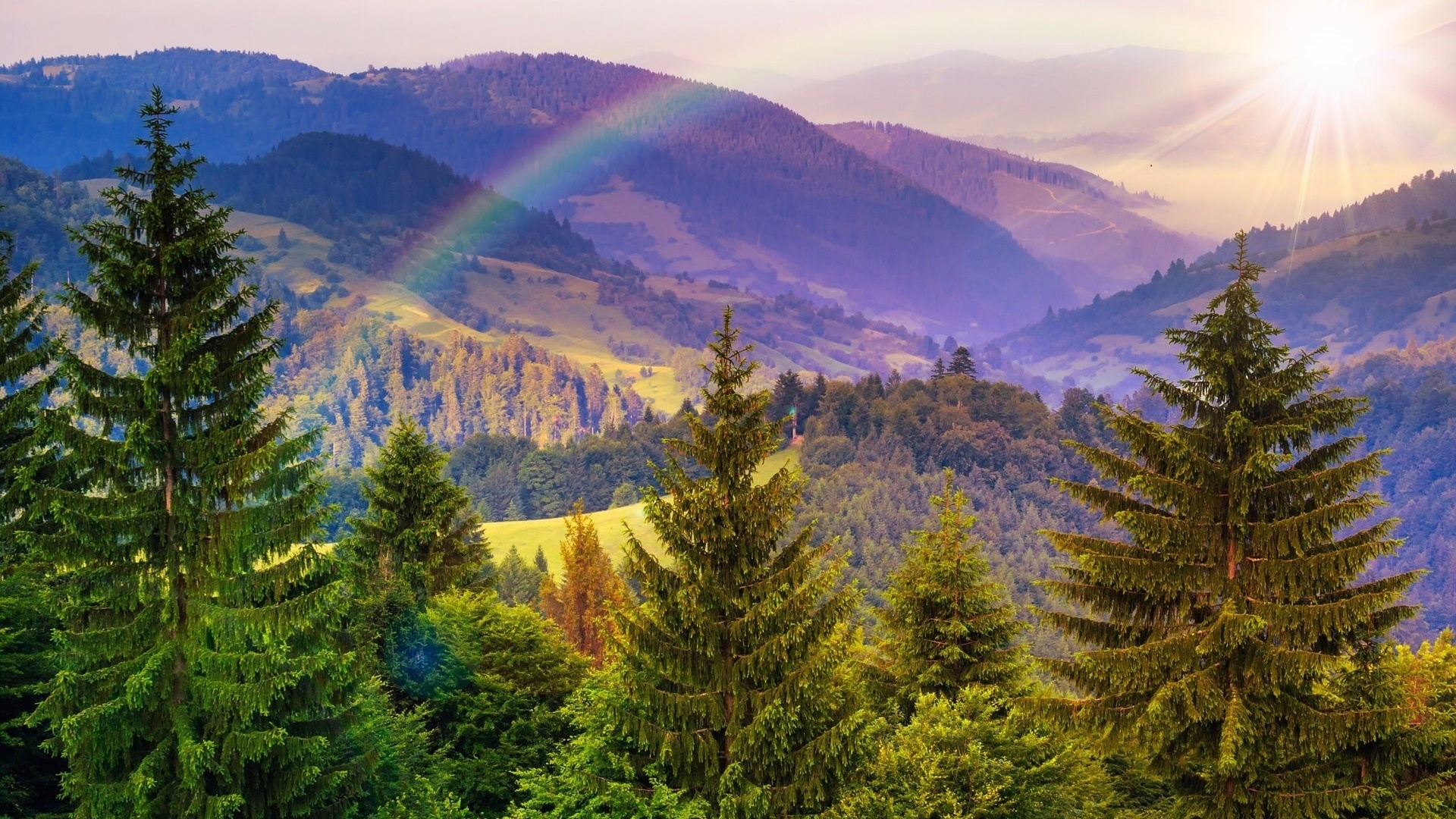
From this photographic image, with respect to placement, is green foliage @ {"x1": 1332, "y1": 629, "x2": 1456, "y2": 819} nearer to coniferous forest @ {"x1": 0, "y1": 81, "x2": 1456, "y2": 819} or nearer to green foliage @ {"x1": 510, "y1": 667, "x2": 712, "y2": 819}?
coniferous forest @ {"x1": 0, "y1": 81, "x2": 1456, "y2": 819}

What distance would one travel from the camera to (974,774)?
21562 millimetres

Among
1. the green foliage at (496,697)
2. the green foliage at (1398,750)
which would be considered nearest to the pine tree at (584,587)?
the green foliage at (496,697)

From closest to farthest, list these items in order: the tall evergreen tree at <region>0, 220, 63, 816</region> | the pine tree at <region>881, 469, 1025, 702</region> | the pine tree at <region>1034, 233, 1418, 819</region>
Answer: the pine tree at <region>1034, 233, 1418, 819</region>
the tall evergreen tree at <region>0, 220, 63, 816</region>
the pine tree at <region>881, 469, 1025, 702</region>

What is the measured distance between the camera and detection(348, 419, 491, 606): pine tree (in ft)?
125

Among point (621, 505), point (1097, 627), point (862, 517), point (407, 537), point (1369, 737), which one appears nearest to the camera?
point (1369, 737)

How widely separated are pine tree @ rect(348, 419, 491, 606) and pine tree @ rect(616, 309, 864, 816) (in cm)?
1930

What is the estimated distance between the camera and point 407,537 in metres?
38.0

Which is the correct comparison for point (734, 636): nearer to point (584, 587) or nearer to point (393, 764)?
point (393, 764)

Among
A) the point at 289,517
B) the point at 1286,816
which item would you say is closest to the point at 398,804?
the point at 289,517

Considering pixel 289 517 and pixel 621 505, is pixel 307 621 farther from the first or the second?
pixel 621 505

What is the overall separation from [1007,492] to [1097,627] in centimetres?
17840

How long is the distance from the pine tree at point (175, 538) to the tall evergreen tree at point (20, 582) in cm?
248

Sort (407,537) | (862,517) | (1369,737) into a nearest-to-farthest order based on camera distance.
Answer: (1369,737) → (407,537) → (862,517)

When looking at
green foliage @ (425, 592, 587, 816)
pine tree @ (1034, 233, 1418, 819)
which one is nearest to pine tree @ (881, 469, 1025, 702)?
pine tree @ (1034, 233, 1418, 819)
